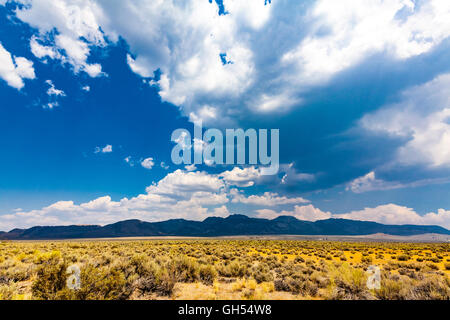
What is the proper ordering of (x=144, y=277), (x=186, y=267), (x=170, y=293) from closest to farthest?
(x=170, y=293) < (x=144, y=277) < (x=186, y=267)

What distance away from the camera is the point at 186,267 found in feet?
36.4

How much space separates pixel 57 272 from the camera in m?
A: 6.91

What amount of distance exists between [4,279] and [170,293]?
8412 millimetres

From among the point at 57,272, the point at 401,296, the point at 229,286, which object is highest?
the point at 57,272

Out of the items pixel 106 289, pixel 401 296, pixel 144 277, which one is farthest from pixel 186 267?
pixel 401 296

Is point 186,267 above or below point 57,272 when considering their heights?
below

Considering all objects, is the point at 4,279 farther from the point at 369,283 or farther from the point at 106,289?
the point at 369,283
